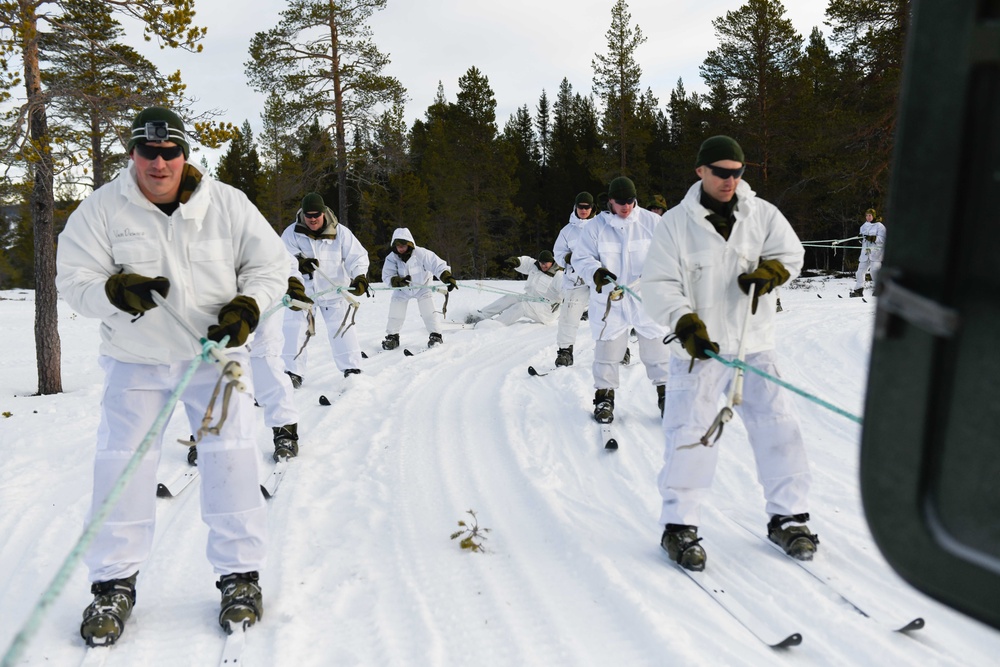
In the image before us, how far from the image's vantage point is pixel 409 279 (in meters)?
12.0

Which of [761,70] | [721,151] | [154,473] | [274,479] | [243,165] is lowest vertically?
[274,479]

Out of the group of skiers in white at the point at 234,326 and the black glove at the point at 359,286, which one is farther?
the black glove at the point at 359,286

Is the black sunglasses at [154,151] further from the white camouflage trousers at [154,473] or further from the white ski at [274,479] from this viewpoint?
the white ski at [274,479]

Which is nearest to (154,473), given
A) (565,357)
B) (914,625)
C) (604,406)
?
(914,625)

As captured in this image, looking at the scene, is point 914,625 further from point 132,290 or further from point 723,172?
point 132,290

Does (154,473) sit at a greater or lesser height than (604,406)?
greater

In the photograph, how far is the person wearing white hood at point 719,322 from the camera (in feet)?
12.7

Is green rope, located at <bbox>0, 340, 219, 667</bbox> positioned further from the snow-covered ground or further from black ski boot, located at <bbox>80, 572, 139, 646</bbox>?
the snow-covered ground

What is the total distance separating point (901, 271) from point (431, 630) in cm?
280

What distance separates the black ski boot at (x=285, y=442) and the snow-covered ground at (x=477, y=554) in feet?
0.52

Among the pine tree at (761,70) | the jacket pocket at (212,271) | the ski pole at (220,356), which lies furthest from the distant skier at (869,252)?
the ski pole at (220,356)

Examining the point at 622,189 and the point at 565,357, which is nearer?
the point at 622,189

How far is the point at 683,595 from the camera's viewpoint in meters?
3.48

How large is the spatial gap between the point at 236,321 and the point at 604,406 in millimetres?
4031
